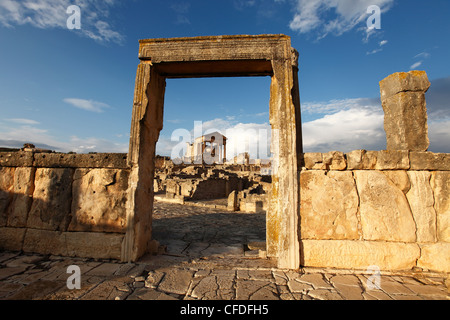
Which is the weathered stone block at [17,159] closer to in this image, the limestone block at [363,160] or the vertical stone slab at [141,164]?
the vertical stone slab at [141,164]

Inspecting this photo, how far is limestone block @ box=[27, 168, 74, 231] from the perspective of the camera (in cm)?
387

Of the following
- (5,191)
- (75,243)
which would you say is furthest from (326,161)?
(5,191)

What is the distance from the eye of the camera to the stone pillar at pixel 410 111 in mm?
3625

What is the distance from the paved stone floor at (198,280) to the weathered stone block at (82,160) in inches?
64.3

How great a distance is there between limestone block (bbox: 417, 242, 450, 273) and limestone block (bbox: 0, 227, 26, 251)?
6.87m

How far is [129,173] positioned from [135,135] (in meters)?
0.70

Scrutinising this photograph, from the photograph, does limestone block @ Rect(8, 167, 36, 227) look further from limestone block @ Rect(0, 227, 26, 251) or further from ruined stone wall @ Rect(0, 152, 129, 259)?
limestone block @ Rect(0, 227, 26, 251)

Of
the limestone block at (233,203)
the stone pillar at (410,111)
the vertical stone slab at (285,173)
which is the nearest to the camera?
the vertical stone slab at (285,173)

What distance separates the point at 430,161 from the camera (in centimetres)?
348

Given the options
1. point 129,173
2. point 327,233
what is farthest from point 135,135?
point 327,233

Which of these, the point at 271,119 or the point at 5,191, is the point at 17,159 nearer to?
the point at 5,191

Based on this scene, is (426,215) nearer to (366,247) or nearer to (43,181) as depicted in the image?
(366,247)

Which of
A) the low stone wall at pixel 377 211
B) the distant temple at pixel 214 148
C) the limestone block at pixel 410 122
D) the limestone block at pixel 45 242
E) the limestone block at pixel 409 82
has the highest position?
the distant temple at pixel 214 148

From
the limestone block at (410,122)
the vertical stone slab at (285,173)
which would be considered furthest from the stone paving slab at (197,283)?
the limestone block at (410,122)
